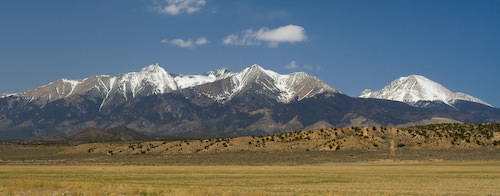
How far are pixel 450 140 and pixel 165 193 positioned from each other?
97751 mm

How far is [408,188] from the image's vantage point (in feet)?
125

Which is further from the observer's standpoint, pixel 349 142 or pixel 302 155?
pixel 349 142

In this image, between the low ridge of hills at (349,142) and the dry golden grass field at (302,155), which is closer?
the dry golden grass field at (302,155)

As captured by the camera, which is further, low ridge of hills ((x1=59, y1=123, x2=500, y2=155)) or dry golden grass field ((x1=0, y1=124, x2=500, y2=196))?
low ridge of hills ((x1=59, y1=123, x2=500, y2=155))

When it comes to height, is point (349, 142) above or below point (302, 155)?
above

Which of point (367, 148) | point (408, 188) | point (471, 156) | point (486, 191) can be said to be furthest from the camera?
point (367, 148)

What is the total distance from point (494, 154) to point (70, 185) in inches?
3242

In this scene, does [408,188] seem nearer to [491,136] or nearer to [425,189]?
[425,189]

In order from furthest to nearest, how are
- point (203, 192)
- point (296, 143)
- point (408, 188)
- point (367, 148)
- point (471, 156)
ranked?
point (296, 143) < point (367, 148) < point (471, 156) < point (408, 188) < point (203, 192)

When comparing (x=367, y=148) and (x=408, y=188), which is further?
(x=367, y=148)

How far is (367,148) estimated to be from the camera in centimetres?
11038

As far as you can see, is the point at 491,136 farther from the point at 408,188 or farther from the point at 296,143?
the point at 408,188

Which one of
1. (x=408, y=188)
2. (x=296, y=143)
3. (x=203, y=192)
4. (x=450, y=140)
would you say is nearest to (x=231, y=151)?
(x=296, y=143)

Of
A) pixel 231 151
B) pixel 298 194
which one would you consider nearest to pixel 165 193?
pixel 298 194
